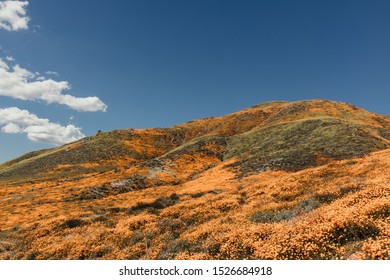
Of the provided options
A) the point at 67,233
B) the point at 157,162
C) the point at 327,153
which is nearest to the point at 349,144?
the point at 327,153

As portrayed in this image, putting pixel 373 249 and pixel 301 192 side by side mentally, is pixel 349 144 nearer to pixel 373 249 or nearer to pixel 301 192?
pixel 301 192

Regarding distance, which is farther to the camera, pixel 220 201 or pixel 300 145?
pixel 300 145

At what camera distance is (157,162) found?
6284 centimetres

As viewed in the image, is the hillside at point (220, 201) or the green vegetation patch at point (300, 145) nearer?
the hillside at point (220, 201)

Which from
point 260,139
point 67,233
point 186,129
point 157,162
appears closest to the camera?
point 67,233

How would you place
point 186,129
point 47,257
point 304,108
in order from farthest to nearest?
point 186,129
point 304,108
point 47,257

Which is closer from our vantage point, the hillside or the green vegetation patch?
the hillside

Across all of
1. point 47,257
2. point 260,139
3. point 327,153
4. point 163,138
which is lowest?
point 47,257

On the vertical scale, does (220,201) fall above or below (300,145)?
below

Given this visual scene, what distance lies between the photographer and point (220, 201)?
23516mm

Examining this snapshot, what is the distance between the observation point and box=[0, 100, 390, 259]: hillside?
1033cm

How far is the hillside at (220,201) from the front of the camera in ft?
33.9

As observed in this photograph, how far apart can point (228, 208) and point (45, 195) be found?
34933 millimetres
